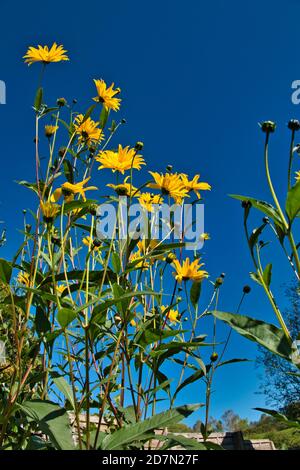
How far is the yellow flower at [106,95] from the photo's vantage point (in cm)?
157

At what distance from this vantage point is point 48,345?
1070 mm

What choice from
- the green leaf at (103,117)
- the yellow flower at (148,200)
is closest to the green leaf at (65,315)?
the yellow flower at (148,200)

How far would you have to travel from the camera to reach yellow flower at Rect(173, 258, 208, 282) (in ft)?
5.13

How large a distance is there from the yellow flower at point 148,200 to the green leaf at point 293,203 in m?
0.59

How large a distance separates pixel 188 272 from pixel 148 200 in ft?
1.01

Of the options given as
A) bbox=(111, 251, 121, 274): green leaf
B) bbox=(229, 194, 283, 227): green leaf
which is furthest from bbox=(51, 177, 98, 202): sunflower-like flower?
bbox=(229, 194, 283, 227): green leaf

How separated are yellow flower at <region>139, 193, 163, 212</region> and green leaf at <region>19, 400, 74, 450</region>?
720 millimetres

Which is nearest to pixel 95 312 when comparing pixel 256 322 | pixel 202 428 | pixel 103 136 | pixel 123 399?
pixel 256 322

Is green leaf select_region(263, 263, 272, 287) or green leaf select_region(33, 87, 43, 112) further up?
green leaf select_region(33, 87, 43, 112)

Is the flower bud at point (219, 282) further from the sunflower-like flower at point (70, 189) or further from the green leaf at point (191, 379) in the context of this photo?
the sunflower-like flower at point (70, 189)

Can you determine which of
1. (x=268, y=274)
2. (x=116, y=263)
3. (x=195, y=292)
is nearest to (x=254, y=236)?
(x=268, y=274)

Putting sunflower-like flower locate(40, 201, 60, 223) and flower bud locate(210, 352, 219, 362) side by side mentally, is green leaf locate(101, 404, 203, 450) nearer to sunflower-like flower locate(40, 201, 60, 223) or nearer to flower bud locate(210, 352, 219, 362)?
sunflower-like flower locate(40, 201, 60, 223)

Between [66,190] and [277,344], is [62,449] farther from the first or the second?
[66,190]

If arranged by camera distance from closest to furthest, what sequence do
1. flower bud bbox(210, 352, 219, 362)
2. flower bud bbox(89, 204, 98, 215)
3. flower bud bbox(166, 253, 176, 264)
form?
flower bud bbox(89, 204, 98, 215)
flower bud bbox(166, 253, 176, 264)
flower bud bbox(210, 352, 219, 362)
